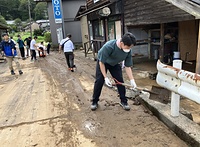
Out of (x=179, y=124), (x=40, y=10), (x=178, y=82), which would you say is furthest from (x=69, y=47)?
(x=40, y=10)

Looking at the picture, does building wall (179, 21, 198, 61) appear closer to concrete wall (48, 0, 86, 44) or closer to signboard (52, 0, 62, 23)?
signboard (52, 0, 62, 23)

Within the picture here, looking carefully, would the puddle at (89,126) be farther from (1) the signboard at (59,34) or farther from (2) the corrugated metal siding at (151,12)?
(1) the signboard at (59,34)

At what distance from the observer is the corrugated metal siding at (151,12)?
5.52m

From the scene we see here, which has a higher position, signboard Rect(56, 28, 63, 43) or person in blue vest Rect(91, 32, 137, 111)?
signboard Rect(56, 28, 63, 43)

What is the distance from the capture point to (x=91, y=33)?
15.2m

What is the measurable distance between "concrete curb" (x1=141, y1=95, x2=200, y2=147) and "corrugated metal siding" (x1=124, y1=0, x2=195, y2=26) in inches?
115

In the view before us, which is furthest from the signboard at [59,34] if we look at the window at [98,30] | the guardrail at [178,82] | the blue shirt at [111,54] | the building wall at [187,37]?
the guardrail at [178,82]

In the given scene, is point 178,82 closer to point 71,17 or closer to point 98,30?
point 98,30

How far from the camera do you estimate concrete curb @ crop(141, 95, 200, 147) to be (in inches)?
96.7

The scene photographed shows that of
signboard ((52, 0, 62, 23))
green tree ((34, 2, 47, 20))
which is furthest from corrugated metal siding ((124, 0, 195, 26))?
green tree ((34, 2, 47, 20))

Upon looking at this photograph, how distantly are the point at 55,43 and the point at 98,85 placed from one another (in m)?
20.9

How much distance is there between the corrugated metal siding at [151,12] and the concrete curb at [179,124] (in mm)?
2915

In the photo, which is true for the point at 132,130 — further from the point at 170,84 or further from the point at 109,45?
the point at 109,45

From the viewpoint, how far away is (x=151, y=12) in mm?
6699
